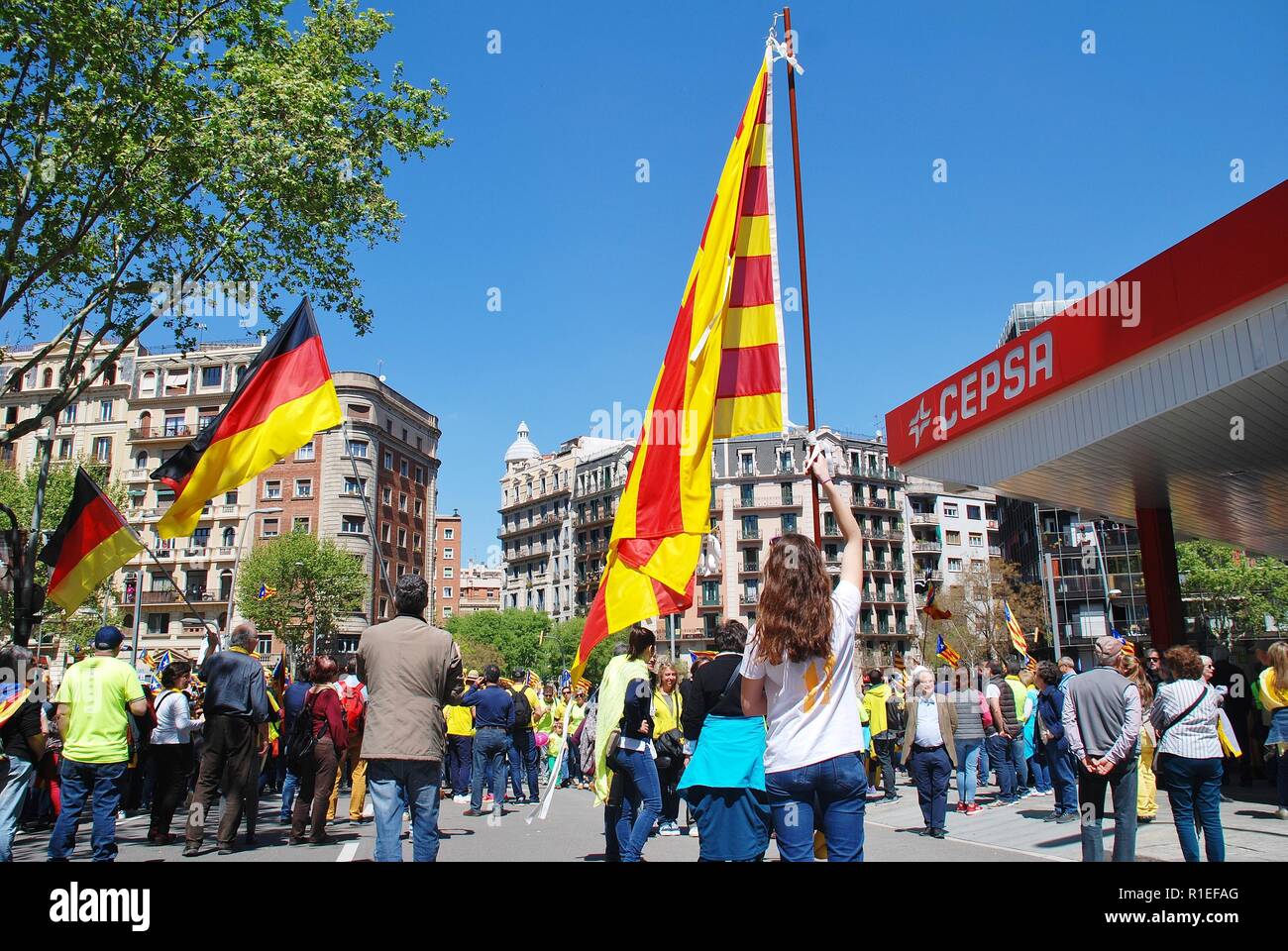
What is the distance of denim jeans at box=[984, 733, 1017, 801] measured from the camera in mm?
13070

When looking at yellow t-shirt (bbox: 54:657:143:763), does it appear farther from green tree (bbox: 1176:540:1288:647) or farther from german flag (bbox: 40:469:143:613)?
green tree (bbox: 1176:540:1288:647)

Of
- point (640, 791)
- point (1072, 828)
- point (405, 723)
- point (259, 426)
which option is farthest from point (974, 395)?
point (405, 723)

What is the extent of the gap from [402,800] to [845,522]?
331cm

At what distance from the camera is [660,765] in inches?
361

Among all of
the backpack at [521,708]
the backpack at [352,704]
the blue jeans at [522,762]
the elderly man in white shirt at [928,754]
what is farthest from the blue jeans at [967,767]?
the backpack at [352,704]

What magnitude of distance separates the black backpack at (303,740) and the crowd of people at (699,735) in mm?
38

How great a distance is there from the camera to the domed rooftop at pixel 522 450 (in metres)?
113

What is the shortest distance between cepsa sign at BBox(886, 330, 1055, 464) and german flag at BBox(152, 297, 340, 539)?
31.5 feet

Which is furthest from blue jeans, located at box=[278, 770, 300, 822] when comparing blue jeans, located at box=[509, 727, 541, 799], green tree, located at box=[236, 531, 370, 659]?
green tree, located at box=[236, 531, 370, 659]

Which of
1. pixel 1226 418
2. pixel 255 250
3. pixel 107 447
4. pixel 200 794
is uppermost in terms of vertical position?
pixel 107 447

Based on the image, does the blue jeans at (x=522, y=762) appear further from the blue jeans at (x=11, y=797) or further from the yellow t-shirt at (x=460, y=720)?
the blue jeans at (x=11, y=797)
